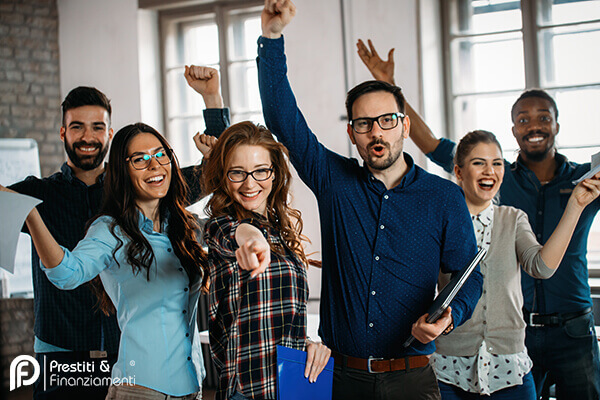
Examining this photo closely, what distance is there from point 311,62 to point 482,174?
267 centimetres

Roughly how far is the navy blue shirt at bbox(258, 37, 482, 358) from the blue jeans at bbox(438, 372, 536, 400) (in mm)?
311

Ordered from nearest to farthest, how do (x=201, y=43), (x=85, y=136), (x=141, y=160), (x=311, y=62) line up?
(x=141, y=160)
(x=85, y=136)
(x=311, y=62)
(x=201, y=43)

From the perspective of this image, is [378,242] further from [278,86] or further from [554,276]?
[554,276]

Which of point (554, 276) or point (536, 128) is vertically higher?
point (536, 128)

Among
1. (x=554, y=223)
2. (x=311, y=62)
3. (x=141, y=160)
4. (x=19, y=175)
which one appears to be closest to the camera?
(x=141, y=160)

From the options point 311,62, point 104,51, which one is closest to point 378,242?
point 311,62

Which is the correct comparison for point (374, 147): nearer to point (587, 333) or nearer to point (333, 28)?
point (587, 333)

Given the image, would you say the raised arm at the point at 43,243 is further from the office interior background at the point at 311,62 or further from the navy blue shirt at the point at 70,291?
the office interior background at the point at 311,62

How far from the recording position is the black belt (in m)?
2.60

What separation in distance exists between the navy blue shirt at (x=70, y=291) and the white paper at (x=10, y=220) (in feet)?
2.47

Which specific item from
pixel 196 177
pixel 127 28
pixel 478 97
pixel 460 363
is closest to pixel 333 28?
pixel 478 97

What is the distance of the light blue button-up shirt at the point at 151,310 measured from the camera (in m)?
1.81

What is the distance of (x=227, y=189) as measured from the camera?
1.74 meters

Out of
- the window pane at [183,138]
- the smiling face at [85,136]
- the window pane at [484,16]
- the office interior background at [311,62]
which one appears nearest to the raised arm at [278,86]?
the smiling face at [85,136]
